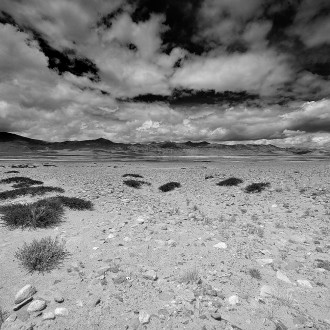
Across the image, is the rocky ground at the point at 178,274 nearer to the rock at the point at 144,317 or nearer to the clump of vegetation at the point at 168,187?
the rock at the point at 144,317

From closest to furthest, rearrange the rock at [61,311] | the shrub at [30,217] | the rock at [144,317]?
the rock at [144,317] < the rock at [61,311] < the shrub at [30,217]

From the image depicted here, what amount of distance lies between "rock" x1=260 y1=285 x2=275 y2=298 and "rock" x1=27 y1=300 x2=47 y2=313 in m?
4.29

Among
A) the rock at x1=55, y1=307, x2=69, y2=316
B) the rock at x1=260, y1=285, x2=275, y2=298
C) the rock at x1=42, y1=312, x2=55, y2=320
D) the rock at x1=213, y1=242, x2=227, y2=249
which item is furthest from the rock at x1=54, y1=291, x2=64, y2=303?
the rock at x1=213, y1=242, x2=227, y2=249

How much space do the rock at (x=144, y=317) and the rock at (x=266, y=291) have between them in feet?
7.90

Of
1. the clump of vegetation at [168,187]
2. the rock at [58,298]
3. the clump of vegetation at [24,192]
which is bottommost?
the clump of vegetation at [168,187]

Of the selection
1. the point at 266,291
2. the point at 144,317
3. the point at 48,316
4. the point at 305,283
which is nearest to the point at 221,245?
the point at 266,291

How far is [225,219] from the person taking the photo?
9.84 m

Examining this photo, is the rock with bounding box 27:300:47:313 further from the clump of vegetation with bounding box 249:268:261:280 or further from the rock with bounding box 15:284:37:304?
the clump of vegetation with bounding box 249:268:261:280

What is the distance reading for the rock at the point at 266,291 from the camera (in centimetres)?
485

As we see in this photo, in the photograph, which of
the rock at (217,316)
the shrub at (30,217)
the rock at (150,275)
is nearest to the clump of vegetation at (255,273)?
the rock at (217,316)

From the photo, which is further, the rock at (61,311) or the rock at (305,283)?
the rock at (305,283)

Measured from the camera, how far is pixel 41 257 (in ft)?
19.0

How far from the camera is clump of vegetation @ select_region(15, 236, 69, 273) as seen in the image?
18.4 ft

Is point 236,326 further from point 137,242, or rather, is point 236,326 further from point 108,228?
point 108,228
